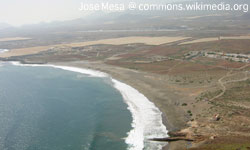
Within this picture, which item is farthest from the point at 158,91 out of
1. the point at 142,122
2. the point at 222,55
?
the point at 222,55

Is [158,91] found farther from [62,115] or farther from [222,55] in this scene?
[222,55]

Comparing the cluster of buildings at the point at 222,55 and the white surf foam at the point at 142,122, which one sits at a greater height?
the cluster of buildings at the point at 222,55

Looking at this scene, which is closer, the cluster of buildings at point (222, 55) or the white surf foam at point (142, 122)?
the white surf foam at point (142, 122)

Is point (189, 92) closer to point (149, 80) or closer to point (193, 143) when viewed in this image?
point (149, 80)

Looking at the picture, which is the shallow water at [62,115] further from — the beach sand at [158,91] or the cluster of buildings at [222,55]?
the cluster of buildings at [222,55]

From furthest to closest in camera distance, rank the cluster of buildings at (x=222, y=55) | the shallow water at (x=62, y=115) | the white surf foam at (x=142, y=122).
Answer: the cluster of buildings at (x=222, y=55)
the shallow water at (x=62, y=115)
the white surf foam at (x=142, y=122)

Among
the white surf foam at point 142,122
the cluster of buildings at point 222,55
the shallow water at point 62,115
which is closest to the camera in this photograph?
the white surf foam at point 142,122

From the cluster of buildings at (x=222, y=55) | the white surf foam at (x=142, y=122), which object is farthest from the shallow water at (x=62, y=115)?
the cluster of buildings at (x=222, y=55)

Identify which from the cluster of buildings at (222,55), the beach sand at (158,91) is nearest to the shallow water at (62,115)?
the beach sand at (158,91)

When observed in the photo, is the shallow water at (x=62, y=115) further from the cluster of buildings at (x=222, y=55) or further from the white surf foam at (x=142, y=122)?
the cluster of buildings at (x=222, y=55)
